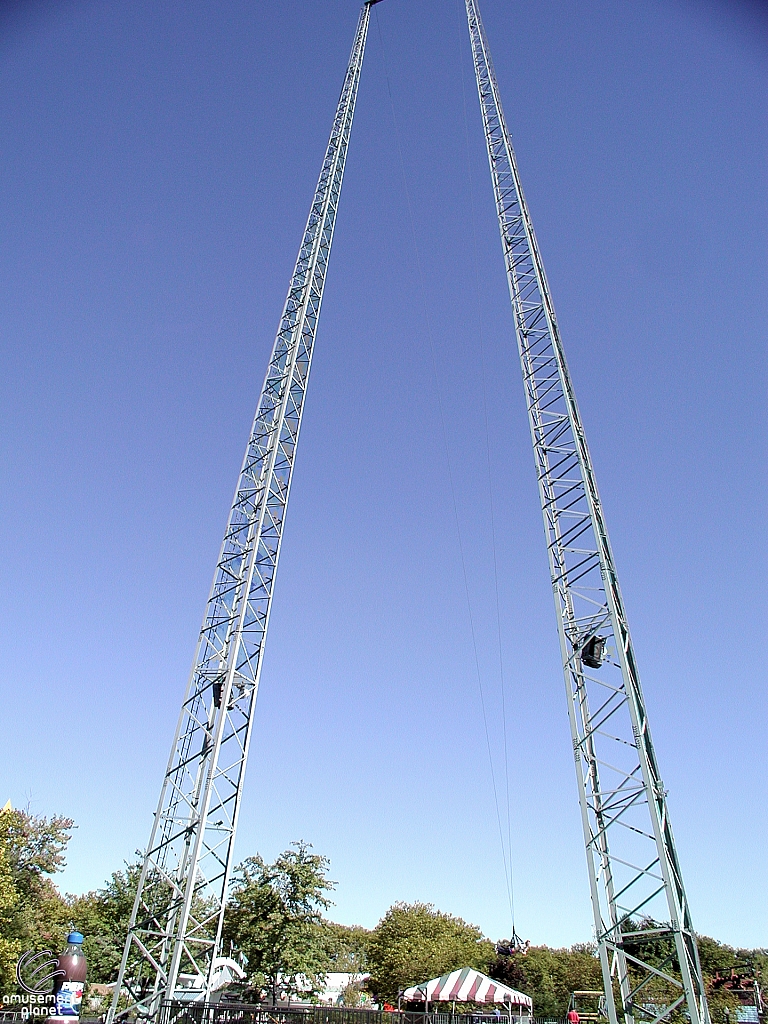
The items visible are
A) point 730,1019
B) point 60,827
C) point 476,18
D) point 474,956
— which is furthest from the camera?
point 474,956

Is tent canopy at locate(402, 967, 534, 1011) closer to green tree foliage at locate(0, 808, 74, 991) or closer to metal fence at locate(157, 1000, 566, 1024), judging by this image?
metal fence at locate(157, 1000, 566, 1024)

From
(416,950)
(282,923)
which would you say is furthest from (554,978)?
(282,923)

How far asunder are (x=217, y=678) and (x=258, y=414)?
11418mm

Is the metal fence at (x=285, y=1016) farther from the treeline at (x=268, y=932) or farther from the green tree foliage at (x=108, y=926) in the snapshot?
the green tree foliage at (x=108, y=926)

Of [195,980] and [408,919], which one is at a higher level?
[408,919]

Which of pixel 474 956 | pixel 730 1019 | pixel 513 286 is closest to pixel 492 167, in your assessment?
pixel 513 286

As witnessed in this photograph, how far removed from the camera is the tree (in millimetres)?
34812

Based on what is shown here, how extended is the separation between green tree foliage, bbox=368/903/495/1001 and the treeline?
0.30 feet

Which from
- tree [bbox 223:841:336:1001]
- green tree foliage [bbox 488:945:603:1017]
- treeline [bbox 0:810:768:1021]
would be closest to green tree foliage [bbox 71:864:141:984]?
treeline [bbox 0:810:768:1021]

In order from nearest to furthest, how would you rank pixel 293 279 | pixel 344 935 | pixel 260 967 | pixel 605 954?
pixel 605 954 < pixel 293 279 < pixel 260 967 < pixel 344 935

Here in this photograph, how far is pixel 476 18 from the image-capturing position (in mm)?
38750

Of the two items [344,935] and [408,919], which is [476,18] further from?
[344,935]

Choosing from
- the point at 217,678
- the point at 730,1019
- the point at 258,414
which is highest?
the point at 258,414

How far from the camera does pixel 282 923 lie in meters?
35.6
